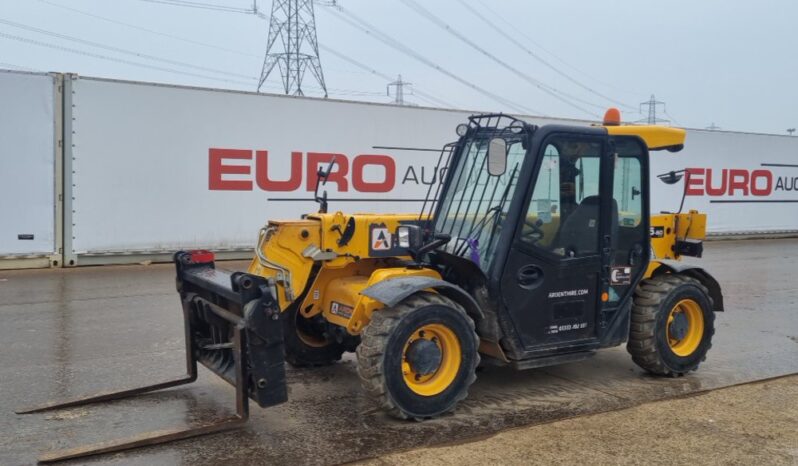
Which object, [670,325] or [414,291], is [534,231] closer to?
[414,291]

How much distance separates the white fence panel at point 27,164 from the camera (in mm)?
11469

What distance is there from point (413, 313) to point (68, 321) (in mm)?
4983

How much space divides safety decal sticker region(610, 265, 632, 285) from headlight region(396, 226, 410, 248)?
1618 mm

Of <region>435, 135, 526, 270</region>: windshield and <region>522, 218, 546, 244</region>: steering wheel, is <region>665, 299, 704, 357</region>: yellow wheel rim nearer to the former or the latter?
<region>522, 218, 546, 244</region>: steering wheel

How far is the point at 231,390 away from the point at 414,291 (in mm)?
1766

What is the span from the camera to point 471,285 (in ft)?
16.9

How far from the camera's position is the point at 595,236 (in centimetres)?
541

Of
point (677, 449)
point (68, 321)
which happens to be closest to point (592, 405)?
point (677, 449)

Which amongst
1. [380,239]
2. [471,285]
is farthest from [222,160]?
[471,285]

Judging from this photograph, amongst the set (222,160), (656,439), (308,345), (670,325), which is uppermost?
(222,160)

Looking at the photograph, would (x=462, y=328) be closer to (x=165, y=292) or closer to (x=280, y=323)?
(x=280, y=323)

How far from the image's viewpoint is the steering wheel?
5105 millimetres

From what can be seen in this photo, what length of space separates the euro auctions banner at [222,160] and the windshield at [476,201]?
757 centimetres

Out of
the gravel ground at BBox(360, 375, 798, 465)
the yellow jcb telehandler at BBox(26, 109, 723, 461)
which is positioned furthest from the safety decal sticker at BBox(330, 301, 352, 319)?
the gravel ground at BBox(360, 375, 798, 465)
